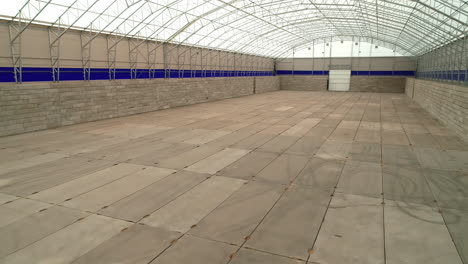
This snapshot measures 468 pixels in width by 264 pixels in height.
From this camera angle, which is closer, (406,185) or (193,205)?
(193,205)

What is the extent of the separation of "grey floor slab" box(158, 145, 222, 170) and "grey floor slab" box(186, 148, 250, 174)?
11.4 inches

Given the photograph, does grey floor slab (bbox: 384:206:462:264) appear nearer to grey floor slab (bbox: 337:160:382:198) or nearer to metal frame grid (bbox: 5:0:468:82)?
grey floor slab (bbox: 337:160:382:198)

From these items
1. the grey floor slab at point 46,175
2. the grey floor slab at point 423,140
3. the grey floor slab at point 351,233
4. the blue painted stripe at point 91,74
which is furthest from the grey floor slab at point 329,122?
the blue painted stripe at point 91,74

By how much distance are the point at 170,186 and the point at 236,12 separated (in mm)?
27523

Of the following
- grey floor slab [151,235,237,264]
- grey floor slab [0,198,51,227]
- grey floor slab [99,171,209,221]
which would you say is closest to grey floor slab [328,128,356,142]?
grey floor slab [99,171,209,221]

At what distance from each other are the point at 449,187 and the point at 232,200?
6.27m

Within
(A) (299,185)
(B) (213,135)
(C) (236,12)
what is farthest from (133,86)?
(A) (299,185)

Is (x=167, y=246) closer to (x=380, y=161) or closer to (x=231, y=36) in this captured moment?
(x=380, y=161)

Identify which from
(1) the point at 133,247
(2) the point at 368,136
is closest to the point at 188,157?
(1) the point at 133,247

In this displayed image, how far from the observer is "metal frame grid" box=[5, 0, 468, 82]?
63.1 feet

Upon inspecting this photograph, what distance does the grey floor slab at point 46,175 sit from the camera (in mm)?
8694

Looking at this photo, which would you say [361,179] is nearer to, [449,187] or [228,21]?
[449,187]

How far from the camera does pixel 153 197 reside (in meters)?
8.02

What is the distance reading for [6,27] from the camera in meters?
16.7
